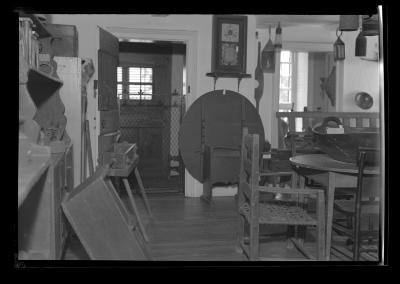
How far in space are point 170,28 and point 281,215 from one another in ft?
10.9

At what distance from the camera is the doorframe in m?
5.93

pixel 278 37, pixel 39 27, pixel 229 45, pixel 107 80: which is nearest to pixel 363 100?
pixel 278 37

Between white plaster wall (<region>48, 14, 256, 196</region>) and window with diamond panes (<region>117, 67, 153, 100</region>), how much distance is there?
240 cm

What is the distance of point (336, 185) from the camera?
3.35m

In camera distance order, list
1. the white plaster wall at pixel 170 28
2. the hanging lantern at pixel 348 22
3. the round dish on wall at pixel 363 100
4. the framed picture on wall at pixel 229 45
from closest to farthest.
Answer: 1. the hanging lantern at pixel 348 22
2. the white plaster wall at pixel 170 28
3. the framed picture on wall at pixel 229 45
4. the round dish on wall at pixel 363 100

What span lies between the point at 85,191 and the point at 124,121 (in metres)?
5.34

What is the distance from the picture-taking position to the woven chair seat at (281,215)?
3279 millimetres

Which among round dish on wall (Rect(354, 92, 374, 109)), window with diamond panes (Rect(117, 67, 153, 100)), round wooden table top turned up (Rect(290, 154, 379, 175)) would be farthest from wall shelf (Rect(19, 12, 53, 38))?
round dish on wall (Rect(354, 92, 374, 109))

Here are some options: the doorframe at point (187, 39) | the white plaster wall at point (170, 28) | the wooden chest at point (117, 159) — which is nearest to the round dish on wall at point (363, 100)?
the white plaster wall at point (170, 28)

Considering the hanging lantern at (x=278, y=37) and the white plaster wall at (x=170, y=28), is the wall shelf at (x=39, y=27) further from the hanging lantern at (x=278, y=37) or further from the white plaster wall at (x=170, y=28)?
the hanging lantern at (x=278, y=37)

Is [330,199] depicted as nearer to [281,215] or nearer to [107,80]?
[281,215]

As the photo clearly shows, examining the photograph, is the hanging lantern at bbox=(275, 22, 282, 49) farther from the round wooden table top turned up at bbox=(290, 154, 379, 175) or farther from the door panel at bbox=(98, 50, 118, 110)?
the round wooden table top turned up at bbox=(290, 154, 379, 175)

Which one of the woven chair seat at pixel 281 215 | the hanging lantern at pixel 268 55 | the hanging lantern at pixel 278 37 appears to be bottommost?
the woven chair seat at pixel 281 215

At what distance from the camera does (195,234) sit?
4457 millimetres
